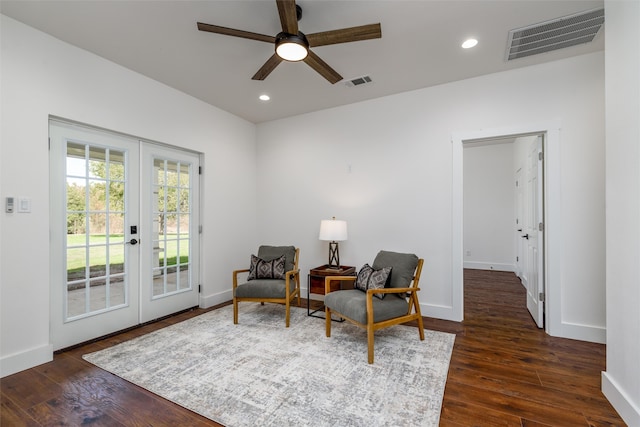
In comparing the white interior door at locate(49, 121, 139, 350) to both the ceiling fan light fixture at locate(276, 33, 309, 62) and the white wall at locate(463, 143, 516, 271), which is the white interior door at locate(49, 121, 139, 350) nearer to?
the ceiling fan light fixture at locate(276, 33, 309, 62)

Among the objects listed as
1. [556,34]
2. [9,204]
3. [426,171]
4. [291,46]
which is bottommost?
[9,204]

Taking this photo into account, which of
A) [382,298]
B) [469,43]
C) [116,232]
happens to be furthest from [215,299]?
[469,43]

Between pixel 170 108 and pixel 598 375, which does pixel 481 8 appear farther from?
pixel 170 108

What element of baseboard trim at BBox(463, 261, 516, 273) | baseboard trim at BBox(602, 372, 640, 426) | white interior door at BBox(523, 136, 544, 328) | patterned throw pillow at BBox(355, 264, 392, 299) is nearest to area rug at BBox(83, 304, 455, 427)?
patterned throw pillow at BBox(355, 264, 392, 299)

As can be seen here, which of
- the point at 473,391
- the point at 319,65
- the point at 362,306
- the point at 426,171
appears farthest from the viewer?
the point at 426,171

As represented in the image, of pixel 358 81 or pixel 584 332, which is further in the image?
pixel 358 81

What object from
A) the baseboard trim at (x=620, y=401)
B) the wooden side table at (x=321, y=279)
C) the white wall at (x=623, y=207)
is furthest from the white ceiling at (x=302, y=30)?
the baseboard trim at (x=620, y=401)

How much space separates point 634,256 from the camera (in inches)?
66.6

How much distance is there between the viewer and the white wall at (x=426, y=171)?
2900 mm

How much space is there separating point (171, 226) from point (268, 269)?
1.34 m

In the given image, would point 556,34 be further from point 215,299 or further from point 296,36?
point 215,299

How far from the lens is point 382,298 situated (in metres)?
2.84

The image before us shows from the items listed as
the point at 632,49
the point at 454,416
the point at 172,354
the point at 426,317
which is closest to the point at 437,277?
the point at 426,317

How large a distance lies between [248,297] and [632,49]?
12.0 ft
